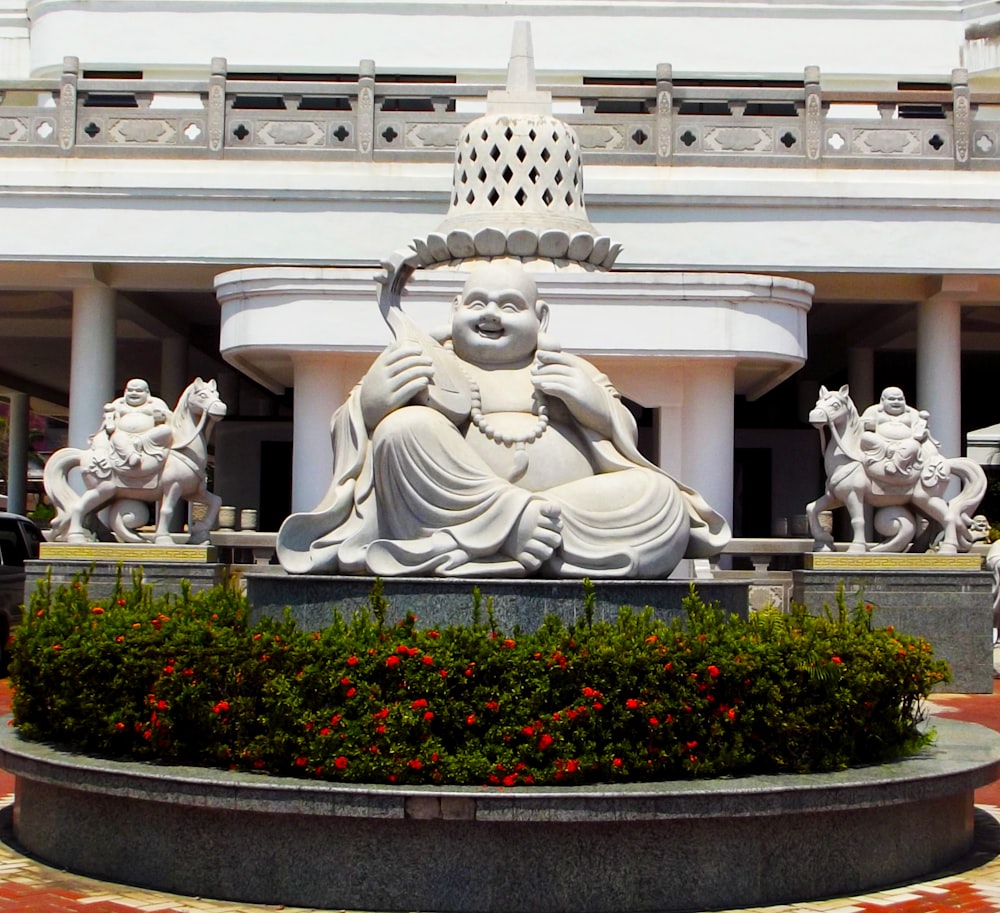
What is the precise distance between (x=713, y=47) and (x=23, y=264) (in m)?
11.8

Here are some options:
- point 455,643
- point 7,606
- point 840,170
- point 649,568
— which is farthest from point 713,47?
point 455,643

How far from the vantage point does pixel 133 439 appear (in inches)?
569

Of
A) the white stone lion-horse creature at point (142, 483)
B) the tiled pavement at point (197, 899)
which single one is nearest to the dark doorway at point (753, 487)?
the white stone lion-horse creature at point (142, 483)

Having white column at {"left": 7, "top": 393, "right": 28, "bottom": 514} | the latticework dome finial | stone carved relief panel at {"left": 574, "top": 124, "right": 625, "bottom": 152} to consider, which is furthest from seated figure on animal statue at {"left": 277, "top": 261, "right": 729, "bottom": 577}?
white column at {"left": 7, "top": 393, "right": 28, "bottom": 514}

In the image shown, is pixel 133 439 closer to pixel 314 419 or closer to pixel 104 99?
pixel 314 419

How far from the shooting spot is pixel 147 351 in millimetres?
27469

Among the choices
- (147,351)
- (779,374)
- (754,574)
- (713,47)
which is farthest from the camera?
(147,351)

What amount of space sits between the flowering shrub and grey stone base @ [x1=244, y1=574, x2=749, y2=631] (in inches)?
22.0

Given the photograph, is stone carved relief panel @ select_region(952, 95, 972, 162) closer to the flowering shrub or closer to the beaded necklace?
the beaded necklace

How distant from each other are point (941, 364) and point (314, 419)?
8379 mm

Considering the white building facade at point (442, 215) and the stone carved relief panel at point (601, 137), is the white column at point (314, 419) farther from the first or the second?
the stone carved relief panel at point (601, 137)

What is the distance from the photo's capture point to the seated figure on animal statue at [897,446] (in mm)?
13898

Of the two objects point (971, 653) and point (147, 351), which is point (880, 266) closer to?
point (971, 653)

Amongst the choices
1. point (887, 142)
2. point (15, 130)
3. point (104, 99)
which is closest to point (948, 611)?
point (887, 142)
